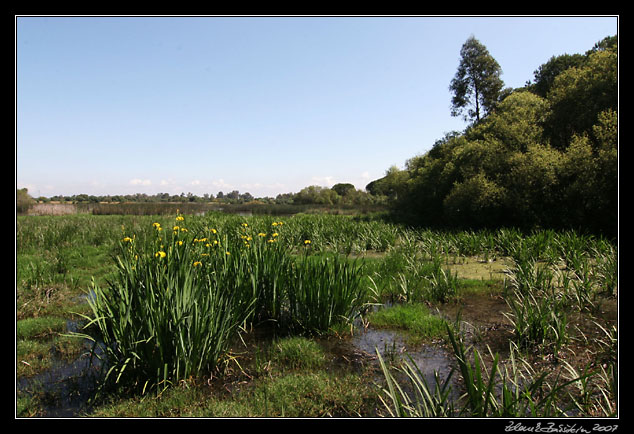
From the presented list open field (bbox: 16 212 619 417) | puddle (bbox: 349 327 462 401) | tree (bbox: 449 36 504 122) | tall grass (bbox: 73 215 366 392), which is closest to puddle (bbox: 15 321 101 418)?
open field (bbox: 16 212 619 417)

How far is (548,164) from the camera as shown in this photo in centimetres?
1265

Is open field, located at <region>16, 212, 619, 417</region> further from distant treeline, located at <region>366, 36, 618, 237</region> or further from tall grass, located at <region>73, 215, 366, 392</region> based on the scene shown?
distant treeline, located at <region>366, 36, 618, 237</region>

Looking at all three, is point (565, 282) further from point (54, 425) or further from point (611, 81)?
point (611, 81)

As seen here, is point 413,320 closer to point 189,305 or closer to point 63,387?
point 189,305

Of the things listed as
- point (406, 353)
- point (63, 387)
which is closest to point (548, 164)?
point (406, 353)

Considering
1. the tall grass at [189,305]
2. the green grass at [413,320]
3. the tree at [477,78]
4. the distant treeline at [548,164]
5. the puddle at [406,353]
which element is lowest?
the puddle at [406,353]

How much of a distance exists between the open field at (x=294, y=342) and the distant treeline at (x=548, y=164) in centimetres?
664

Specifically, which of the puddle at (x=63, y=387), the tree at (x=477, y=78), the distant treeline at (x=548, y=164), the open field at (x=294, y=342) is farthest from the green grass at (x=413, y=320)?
the tree at (x=477, y=78)

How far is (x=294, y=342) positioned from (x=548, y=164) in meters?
12.8

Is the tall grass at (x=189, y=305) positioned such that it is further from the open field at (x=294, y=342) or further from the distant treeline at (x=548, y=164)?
the distant treeline at (x=548, y=164)

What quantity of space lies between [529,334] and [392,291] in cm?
251

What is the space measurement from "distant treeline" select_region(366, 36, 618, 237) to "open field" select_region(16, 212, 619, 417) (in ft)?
21.8

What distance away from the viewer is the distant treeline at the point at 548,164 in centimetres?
1157

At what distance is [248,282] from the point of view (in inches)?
179
